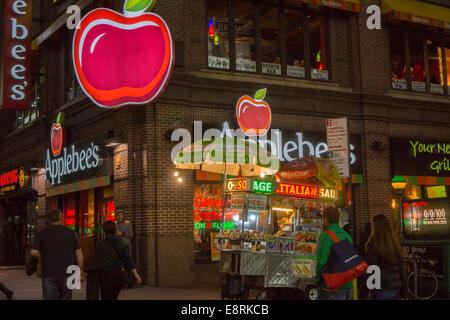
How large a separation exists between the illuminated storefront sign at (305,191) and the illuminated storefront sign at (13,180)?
47.8 feet

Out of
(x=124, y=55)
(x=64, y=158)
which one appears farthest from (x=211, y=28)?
(x=64, y=158)

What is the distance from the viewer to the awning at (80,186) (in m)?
16.4

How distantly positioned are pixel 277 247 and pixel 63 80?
12845mm

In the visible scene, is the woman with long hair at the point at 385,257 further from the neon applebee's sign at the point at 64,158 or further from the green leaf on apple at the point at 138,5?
the neon applebee's sign at the point at 64,158

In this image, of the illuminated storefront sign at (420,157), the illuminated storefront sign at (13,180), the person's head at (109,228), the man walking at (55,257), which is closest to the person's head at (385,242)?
the person's head at (109,228)

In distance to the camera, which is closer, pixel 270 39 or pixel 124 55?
pixel 124 55

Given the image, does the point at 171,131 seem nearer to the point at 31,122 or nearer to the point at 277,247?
the point at 277,247

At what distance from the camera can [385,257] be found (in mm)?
8102

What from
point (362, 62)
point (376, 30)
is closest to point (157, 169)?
point (362, 62)

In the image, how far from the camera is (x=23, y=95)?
736 inches

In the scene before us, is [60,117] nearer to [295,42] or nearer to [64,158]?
[64,158]

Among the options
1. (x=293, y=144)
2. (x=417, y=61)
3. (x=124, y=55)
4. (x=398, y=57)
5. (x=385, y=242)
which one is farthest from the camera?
(x=417, y=61)

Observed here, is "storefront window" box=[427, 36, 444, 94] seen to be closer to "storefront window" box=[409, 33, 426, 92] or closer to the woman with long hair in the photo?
"storefront window" box=[409, 33, 426, 92]

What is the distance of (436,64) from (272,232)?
1243 cm
